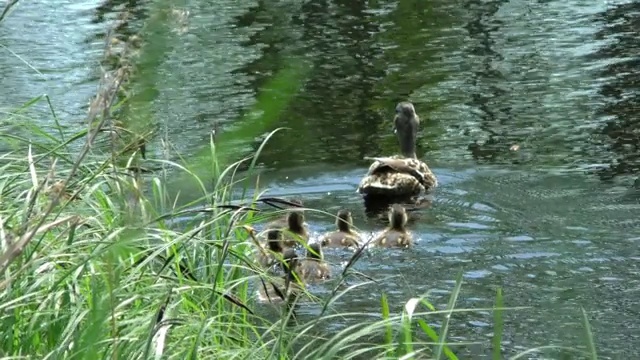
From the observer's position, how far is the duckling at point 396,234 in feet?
21.9

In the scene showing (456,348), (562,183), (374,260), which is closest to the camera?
(456,348)

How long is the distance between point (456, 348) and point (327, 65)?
266 inches

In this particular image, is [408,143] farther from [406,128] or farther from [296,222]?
[296,222]

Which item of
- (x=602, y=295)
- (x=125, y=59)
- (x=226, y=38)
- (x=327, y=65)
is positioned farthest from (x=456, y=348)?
(x=226, y=38)

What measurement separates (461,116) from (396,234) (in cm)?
291

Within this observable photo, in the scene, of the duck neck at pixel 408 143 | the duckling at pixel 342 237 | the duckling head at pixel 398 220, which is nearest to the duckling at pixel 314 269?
the duckling at pixel 342 237

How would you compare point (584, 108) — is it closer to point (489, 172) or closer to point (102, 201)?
point (489, 172)

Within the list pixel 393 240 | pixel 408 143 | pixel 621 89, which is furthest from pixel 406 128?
pixel 393 240

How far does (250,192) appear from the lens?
7.72 metres

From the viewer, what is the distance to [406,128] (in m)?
8.95

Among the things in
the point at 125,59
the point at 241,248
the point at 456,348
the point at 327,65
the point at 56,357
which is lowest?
the point at 327,65

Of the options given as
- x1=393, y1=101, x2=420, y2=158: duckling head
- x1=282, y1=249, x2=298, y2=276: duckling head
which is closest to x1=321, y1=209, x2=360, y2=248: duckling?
x1=282, y1=249, x2=298, y2=276: duckling head

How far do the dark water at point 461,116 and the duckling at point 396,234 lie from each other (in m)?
0.07

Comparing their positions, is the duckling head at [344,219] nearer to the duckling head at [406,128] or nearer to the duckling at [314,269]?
the duckling at [314,269]
